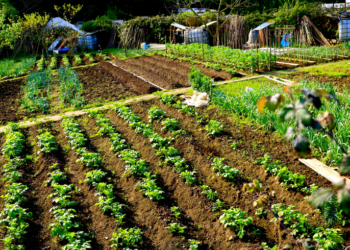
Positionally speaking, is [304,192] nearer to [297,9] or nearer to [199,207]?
[199,207]

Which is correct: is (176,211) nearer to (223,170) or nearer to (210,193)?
(210,193)

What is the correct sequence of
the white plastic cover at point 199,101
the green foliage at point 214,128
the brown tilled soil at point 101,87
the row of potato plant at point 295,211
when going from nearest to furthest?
the row of potato plant at point 295,211
the green foliage at point 214,128
the white plastic cover at point 199,101
the brown tilled soil at point 101,87

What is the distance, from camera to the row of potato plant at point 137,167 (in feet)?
12.2

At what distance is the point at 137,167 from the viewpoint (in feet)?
16.4

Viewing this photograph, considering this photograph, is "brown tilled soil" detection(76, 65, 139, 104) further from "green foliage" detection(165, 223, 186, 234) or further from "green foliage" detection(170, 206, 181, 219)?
"green foliage" detection(165, 223, 186, 234)

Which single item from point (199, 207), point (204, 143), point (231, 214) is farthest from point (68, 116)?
point (231, 214)

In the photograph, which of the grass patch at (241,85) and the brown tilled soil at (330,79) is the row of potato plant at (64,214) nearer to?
the grass patch at (241,85)

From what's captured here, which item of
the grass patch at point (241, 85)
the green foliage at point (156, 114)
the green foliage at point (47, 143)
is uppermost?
the grass patch at point (241, 85)

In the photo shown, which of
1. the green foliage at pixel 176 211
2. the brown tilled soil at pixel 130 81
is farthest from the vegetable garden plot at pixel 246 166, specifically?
the brown tilled soil at pixel 130 81

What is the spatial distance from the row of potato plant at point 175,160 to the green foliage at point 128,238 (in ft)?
3.10

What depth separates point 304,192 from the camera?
402 centimetres

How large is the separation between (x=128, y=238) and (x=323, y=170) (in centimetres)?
266

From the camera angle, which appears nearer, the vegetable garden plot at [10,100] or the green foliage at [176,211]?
the green foliage at [176,211]

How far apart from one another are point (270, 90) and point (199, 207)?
344 cm
